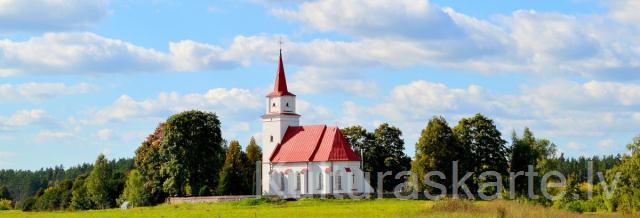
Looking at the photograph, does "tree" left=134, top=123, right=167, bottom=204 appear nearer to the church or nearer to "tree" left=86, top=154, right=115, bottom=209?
"tree" left=86, top=154, right=115, bottom=209

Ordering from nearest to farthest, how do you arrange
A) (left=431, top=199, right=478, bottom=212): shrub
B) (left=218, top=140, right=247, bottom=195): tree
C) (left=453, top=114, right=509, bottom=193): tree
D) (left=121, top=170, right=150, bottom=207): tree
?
(left=431, top=199, right=478, bottom=212): shrub
(left=453, top=114, right=509, bottom=193): tree
(left=121, top=170, right=150, bottom=207): tree
(left=218, top=140, right=247, bottom=195): tree

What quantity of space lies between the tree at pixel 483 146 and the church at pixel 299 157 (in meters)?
9.40

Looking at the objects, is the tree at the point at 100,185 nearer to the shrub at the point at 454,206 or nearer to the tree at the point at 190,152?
the tree at the point at 190,152

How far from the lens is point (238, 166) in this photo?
98.3 metres

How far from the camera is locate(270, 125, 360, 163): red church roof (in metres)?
81.4

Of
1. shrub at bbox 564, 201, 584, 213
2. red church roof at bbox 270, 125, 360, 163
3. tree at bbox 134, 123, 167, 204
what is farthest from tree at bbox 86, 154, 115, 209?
shrub at bbox 564, 201, 584, 213

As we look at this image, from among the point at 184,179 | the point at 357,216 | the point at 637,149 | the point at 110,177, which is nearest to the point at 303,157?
the point at 184,179

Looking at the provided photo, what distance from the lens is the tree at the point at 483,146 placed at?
3135 inches

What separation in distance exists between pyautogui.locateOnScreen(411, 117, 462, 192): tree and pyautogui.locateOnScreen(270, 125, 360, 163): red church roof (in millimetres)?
6553

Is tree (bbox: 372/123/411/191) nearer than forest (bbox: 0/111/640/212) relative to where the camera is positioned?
No

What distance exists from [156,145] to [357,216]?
42.3 m

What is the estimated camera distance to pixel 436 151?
253ft

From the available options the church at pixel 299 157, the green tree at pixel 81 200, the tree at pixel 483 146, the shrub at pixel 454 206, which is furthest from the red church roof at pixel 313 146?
the shrub at pixel 454 206

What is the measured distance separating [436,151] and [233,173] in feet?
92.0
